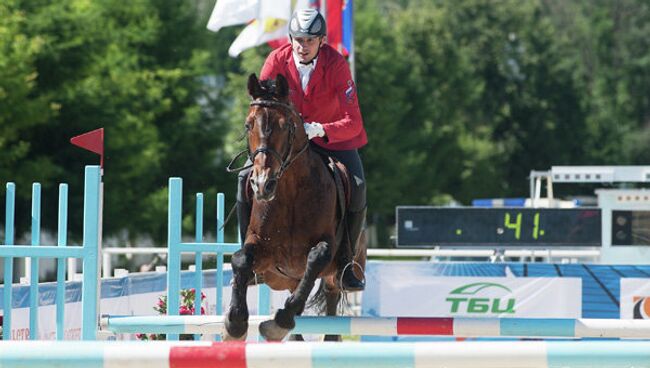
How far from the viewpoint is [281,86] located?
21.5 ft

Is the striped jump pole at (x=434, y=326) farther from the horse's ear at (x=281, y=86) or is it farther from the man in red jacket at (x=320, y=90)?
the horse's ear at (x=281, y=86)

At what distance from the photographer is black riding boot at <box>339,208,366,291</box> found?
716cm

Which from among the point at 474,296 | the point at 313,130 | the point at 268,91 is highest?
the point at 268,91

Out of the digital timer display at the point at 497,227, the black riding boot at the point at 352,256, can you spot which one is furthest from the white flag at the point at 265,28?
the black riding boot at the point at 352,256

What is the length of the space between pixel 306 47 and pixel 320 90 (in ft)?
0.90

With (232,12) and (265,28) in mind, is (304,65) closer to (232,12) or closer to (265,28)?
(232,12)

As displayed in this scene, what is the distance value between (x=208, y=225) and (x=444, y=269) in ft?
62.0

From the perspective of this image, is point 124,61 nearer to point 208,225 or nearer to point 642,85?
point 208,225

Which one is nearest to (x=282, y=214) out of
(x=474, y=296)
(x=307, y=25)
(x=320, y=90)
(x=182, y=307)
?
(x=320, y=90)

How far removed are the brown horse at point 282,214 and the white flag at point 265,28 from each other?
32.8ft

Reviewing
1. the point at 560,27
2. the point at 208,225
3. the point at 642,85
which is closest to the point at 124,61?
the point at 208,225

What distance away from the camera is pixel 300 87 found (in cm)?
719

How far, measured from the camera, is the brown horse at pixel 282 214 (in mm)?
6344

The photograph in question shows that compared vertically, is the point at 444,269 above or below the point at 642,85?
below
